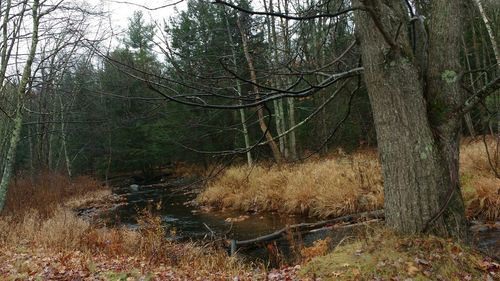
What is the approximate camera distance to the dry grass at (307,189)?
10.6m

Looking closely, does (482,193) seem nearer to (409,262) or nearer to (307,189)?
(307,189)

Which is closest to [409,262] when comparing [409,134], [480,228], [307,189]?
[409,134]

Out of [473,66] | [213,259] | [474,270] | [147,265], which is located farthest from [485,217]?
[473,66]

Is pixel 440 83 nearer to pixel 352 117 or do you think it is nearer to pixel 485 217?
pixel 485 217

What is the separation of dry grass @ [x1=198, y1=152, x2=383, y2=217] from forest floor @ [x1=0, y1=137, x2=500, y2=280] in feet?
0.11

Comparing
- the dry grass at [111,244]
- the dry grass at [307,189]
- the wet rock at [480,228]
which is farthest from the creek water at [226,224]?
the dry grass at [307,189]

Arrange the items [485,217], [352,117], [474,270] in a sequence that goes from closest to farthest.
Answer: [474,270] < [485,217] < [352,117]

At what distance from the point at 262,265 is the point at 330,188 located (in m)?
5.72

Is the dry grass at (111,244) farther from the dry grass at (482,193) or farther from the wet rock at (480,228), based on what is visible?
the dry grass at (482,193)

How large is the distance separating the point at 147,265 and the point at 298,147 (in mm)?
15612

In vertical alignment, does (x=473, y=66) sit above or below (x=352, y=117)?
above

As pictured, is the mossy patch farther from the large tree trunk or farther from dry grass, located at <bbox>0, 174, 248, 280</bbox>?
dry grass, located at <bbox>0, 174, 248, 280</bbox>

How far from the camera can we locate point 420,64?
13.3 ft

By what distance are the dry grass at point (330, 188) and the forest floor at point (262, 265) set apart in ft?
0.10
